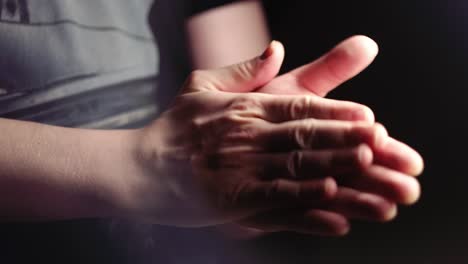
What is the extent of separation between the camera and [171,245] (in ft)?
2.11

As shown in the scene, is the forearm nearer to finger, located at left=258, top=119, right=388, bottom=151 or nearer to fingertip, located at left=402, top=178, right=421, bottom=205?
finger, located at left=258, top=119, right=388, bottom=151

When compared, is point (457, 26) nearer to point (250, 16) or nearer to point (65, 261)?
point (250, 16)

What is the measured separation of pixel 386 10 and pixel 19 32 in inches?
21.3

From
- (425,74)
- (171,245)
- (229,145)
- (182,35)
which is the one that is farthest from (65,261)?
(425,74)

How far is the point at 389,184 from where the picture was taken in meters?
0.40

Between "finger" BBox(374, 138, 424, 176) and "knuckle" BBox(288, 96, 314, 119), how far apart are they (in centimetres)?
8

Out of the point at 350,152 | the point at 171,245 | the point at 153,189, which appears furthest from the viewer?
the point at 171,245

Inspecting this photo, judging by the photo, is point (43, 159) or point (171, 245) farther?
point (171, 245)

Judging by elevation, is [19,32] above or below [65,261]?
above

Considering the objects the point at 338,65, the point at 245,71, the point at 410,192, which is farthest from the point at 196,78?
the point at 410,192

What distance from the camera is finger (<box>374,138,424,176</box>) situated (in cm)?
41

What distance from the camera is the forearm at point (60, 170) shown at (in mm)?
526

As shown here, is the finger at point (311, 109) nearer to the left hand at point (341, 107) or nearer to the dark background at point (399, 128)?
the left hand at point (341, 107)

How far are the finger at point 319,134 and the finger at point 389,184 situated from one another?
3 cm
